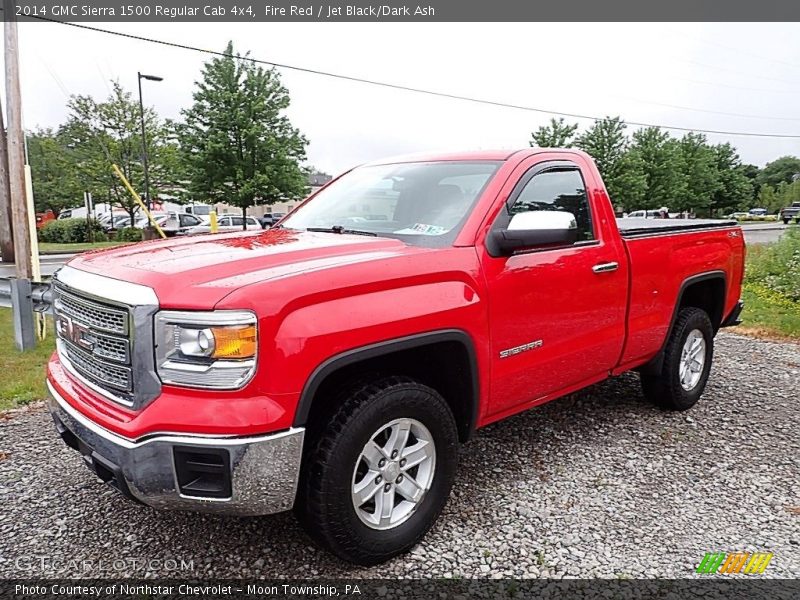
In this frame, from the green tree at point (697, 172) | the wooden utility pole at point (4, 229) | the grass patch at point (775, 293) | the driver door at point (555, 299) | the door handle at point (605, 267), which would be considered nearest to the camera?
the driver door at point (555, 299)

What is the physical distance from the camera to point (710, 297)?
491cm

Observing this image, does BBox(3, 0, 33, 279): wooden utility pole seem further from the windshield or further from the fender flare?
the fender flare

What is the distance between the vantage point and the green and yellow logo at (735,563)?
2.67 meters

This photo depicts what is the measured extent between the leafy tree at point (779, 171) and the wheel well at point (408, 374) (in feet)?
335

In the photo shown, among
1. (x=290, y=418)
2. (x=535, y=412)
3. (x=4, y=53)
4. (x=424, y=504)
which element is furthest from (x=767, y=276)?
(x=4, y=53)

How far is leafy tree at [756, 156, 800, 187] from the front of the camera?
88.4m

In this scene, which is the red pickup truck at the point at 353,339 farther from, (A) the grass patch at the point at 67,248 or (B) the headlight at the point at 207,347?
(A) the grass patch at the point at 67,248

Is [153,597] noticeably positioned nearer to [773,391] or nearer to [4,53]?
[773,391]

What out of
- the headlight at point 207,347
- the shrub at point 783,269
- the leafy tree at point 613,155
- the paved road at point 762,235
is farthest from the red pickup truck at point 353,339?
the leafy tree at point 613,155

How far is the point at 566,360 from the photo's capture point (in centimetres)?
340

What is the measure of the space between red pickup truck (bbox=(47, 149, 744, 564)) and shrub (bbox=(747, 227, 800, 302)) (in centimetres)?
772

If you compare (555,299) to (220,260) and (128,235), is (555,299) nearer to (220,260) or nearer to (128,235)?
(220,260)

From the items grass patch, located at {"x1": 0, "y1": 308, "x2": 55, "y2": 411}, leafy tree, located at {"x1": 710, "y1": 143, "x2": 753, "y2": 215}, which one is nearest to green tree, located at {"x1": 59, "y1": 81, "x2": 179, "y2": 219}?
grass patch, located at {"x1": 0, "y1": 308, "x2": 55, "y2": 411}

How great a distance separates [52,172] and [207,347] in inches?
1564
